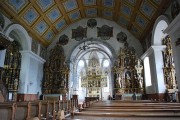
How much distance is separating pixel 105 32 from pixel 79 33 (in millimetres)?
2649

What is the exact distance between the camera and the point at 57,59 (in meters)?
15.3

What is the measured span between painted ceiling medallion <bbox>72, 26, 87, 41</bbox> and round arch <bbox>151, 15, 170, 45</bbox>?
23.3 ft

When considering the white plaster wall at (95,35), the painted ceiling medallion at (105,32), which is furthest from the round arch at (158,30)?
the painted ceiling medallion at (105,32)

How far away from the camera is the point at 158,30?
10758 millimetres

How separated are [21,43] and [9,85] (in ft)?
10.8

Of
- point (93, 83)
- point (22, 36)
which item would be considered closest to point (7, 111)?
point (22, 36)

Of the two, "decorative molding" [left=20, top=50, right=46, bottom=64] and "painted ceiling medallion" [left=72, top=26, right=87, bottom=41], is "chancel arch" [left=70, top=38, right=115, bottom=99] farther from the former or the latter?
"decorative molding" [left=20, top=50, right=46, bottom=64]

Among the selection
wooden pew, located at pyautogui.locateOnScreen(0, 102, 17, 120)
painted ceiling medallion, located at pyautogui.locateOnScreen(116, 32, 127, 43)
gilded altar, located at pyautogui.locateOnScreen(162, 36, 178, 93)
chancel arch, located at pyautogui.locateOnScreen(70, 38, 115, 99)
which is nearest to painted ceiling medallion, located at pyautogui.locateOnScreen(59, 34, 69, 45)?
chancel arch, located at pyautogui.locateOnScreen(70, 38, 115, 99)

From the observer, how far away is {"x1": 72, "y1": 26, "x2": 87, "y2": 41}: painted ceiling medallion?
16094mm

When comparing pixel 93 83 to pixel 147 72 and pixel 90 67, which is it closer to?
pixel 90 67

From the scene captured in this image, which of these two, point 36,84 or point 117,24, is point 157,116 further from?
point 117,24

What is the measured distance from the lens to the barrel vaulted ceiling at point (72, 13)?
10.2 meters

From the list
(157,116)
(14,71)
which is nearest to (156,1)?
(157,116)

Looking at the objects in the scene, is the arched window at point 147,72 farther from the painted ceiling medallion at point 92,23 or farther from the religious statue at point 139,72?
the painted ceiling medallion at point 92,23
